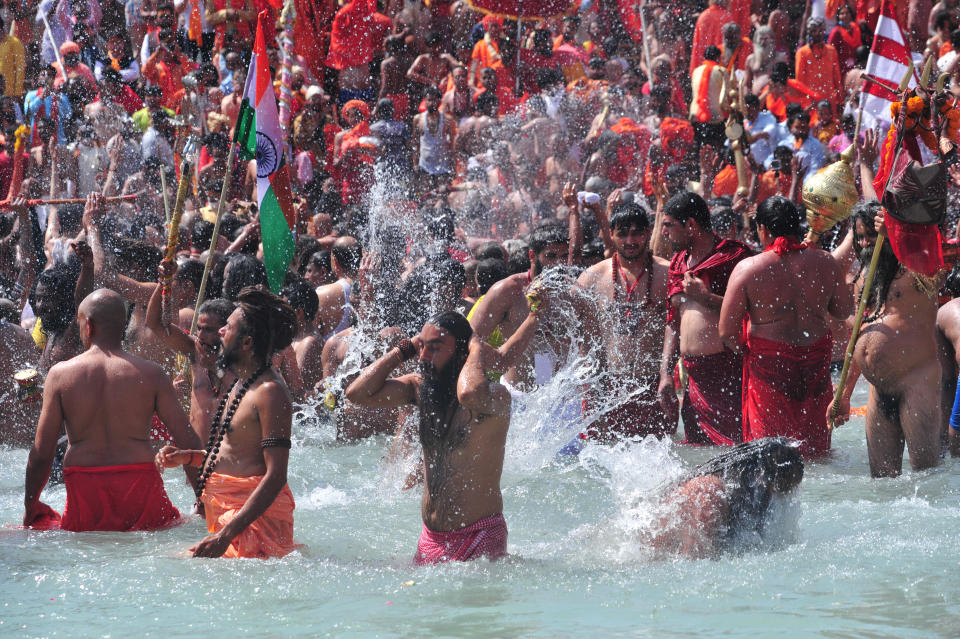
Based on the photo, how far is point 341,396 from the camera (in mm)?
7773

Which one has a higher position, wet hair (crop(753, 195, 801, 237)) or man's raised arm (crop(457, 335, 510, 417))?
wet hair (crop(753, 195, 801, 237))

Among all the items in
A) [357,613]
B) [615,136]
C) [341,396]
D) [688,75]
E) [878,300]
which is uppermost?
[688,75]

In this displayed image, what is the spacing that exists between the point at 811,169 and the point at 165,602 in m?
7.56

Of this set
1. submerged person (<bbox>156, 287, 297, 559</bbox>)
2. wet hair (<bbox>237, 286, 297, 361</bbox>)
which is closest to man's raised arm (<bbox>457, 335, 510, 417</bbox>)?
submerged person (<bbox>156, 287, 297, 559</bbox>)

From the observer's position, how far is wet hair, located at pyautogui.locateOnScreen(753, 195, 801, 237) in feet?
20.4

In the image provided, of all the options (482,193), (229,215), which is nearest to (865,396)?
(482,193)

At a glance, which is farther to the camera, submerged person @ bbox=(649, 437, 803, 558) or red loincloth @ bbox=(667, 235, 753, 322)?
red loincloth @ bbox=(667, 235, 753, 322)

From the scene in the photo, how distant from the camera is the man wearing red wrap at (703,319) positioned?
22.3ft

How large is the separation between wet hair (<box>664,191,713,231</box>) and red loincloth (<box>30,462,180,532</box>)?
3.21 m

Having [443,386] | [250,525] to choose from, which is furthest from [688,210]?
[250,525]

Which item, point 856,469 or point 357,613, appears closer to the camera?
point 357,613

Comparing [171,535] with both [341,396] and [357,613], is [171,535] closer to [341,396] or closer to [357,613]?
[357,613]

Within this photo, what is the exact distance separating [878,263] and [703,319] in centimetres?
104

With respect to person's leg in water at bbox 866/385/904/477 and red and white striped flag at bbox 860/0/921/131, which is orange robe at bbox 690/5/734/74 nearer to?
red and white striped flag at bbox 860/0/921/131
